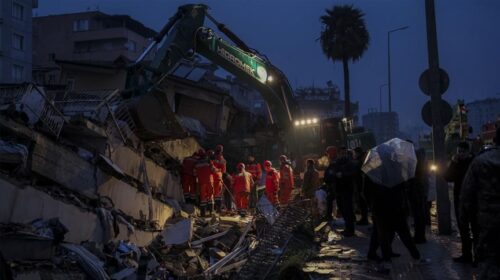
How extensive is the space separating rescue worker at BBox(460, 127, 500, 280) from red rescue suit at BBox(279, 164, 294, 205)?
37.7 ft

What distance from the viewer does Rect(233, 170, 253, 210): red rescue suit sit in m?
16.6

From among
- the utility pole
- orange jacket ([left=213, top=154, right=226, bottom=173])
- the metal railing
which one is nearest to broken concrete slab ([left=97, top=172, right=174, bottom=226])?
the metal railing

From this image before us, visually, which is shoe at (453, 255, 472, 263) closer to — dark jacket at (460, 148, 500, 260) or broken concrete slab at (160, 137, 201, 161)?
dark jacket at (460, 148, 500, 260)

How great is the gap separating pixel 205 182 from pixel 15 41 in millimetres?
37233

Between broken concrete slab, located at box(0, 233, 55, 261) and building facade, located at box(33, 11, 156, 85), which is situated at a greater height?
building facade, located at box(33, 11, 156, 85)

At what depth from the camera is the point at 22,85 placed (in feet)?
36.7

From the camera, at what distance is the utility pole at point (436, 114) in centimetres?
1123

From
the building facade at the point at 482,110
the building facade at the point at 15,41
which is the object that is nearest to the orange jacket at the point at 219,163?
the building facade at the point at 15,41

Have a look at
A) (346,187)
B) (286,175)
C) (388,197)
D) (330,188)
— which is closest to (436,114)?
(346,187)

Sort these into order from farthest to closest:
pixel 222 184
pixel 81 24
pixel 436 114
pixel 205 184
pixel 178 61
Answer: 1. pixel 81 24
2. pixel 222 184
3. pixel 205 184
4. pixel 178 61
5. pixel 436 114

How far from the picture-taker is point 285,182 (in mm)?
16781

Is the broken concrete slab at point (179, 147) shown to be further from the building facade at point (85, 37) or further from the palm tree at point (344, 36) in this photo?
the building facade at point (85, 37)

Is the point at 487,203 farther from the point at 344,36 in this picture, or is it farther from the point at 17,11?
the point at 17,11

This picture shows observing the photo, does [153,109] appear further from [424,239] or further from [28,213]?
[424,239]
